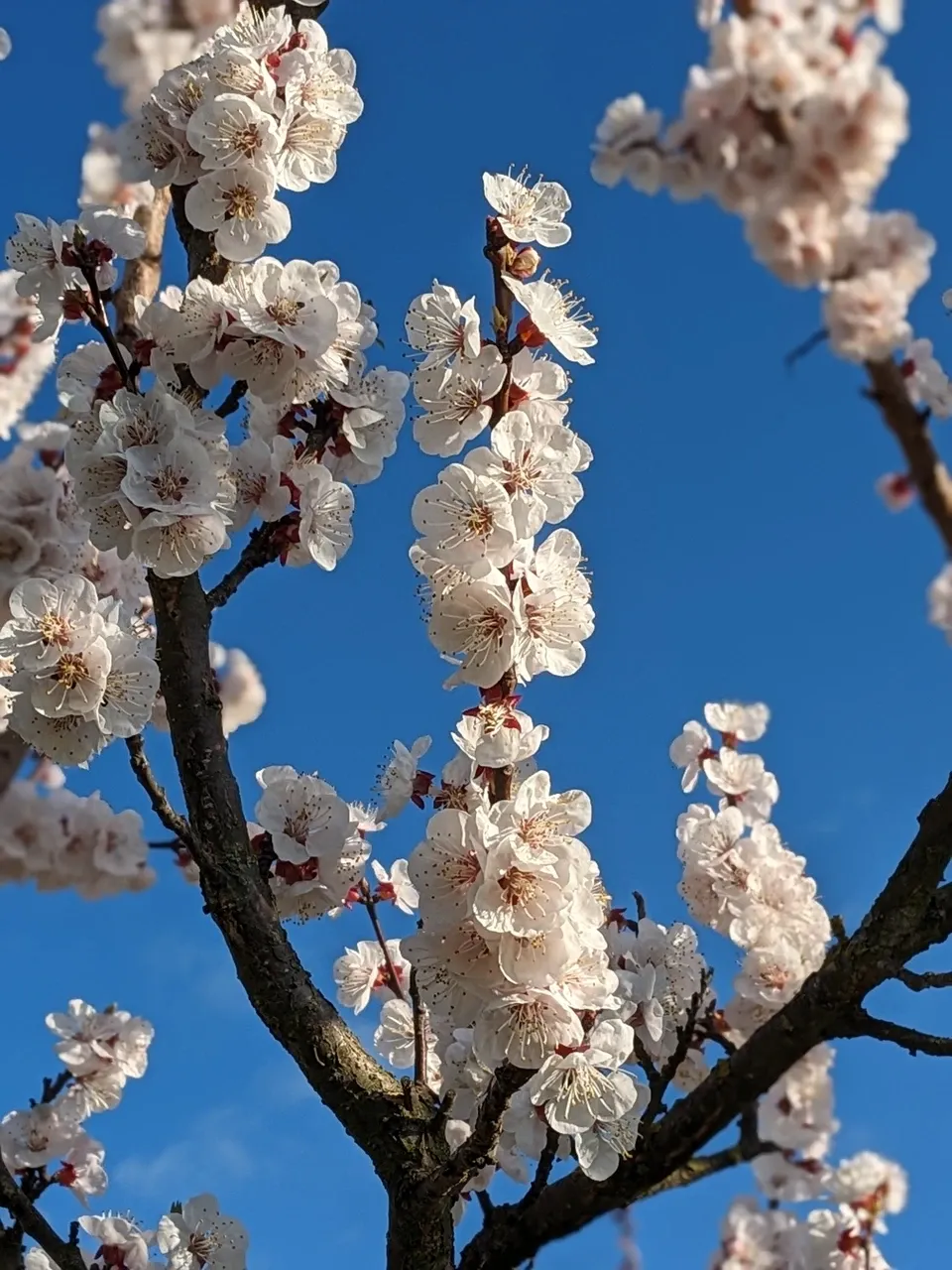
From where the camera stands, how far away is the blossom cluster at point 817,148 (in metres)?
1.16

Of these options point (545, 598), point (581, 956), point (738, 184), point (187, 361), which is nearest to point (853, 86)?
point (738, 184)

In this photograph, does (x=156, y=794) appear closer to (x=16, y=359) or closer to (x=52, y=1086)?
(x=52, y=1086)

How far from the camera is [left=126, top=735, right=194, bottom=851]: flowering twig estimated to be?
2.54 metres

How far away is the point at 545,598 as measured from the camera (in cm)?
224

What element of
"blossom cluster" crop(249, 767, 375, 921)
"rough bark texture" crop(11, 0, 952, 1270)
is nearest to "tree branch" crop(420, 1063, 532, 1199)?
"rough bark texture" crop(11, 0, 952, 1270)

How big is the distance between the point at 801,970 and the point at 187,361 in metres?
2.51

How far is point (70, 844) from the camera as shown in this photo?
15.9 feet

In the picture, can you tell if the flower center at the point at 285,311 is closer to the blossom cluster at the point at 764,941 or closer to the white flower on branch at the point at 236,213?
the white flower on branch at the point at 236,213

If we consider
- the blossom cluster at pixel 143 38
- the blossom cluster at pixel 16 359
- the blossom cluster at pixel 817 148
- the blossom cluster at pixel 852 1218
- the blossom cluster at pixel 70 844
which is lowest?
the blossom cluster at pixel 852 1218

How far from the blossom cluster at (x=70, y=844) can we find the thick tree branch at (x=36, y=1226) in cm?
213

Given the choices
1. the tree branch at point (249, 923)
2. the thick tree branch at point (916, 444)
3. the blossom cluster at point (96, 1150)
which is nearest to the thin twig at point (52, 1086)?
the blossom cluster at point (96, 1150)

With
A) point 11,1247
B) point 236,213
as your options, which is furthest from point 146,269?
point 11,1247

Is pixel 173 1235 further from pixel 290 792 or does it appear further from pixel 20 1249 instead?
pixel 290 792

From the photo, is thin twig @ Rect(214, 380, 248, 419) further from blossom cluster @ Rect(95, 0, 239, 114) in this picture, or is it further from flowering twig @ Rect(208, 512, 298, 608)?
blossom cluster @ Rect(95, 0, 239, 114)
